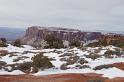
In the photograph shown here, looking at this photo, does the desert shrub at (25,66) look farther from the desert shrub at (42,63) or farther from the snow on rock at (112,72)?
the snow on rock at (112,72)

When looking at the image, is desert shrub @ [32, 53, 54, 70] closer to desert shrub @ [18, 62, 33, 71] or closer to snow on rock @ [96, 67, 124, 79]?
desert shrub @ [18, 62, 33, 71]

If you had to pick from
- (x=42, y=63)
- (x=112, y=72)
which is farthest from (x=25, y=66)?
(x=112, y=72)

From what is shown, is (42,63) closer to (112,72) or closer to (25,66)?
(25,66)

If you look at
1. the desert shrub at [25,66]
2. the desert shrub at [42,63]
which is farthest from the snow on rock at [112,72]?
the desert shrub at [25,66]

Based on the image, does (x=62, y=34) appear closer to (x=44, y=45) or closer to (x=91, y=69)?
(x=44, y=45)

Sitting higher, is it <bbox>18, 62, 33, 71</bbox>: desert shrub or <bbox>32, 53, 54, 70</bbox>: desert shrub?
<bbox>32, 53, 54, 70</bbox>: desert shrub

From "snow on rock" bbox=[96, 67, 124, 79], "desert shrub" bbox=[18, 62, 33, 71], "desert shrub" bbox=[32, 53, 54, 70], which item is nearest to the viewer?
"snow on rock" bbox=[96, 67, 124, 79]

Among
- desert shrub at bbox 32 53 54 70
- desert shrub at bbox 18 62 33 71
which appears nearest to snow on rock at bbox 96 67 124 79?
desert shrub at bbox 32 53 54 70

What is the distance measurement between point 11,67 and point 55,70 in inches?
223

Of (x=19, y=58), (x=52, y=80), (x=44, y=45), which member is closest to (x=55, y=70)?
(x=52, y=80)

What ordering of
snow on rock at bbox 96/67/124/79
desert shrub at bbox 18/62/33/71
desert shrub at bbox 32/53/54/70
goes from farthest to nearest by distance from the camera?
1. desert shrub at bbox 18/62/33/71
2. desert shrub at bbox 32/53/54/70
3. snow on rock at bbox 96/67/124/79

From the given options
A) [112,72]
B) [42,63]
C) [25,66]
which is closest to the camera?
[112,72]

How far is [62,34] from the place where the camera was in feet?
603

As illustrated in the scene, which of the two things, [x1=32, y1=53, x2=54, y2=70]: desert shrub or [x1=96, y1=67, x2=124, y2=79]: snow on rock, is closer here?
[x1=96, y1=67, x2=124, y2=79]: snow on rock
